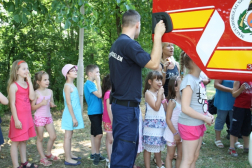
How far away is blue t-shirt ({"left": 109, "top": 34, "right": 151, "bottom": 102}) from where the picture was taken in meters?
2.68

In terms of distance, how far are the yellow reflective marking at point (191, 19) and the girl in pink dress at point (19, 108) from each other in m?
2.73

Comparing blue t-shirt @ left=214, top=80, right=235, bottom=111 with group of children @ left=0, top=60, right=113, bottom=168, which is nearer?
group of children @ left=0, top=60, right=113, bottom=168

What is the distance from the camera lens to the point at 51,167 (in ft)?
13.9

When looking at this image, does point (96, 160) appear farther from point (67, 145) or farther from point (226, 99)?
point (226, 99)

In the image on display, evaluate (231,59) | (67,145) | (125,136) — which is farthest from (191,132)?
(67,145)

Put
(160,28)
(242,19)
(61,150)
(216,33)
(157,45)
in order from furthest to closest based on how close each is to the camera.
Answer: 1. (61,150)
2. (157,45)
3. (160,28)
4. (216,33)
5. (242,19)

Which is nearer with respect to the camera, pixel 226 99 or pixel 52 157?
pixel 52 157

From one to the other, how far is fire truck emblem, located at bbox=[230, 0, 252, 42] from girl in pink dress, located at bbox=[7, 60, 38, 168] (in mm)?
3189

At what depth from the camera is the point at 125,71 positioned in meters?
2.73

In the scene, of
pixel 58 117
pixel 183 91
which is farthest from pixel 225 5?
pixel 58 117

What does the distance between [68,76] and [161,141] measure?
1872 millimetres

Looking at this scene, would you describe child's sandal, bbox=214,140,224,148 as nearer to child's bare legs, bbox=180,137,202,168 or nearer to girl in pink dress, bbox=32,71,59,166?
child's bare legs, bbox=180,137,202,168

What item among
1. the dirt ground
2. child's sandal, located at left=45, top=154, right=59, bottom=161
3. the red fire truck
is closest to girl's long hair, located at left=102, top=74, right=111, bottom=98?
the dirt ground

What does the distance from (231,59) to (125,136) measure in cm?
137
